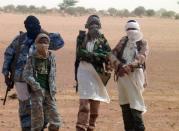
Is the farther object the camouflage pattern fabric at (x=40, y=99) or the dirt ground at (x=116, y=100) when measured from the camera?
the dirt ground at (x=116, y=100)

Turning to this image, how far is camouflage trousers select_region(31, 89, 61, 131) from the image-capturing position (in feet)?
28.9

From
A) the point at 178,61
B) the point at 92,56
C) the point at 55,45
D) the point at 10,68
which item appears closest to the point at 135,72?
the point at 92,56

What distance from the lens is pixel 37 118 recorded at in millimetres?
8820

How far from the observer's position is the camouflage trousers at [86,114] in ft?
31.8

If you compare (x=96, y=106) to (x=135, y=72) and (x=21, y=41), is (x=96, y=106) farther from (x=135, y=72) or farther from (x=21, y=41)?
(x=21, y=41)

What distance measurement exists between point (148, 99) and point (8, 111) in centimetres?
350

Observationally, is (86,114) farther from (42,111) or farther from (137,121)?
(42,111)

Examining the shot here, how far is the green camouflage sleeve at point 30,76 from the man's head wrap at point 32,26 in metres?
0.44

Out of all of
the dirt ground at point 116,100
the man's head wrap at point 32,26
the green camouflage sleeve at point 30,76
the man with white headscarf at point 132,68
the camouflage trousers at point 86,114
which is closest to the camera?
the green camouflage sleeve at point 30,76

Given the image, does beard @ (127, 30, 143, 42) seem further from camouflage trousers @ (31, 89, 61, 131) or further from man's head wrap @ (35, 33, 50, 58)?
camouflage trousers @ (31, 89, 61, 131)

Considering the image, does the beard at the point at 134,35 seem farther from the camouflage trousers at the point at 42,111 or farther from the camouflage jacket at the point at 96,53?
the camouflage trousers at the point at 42,111

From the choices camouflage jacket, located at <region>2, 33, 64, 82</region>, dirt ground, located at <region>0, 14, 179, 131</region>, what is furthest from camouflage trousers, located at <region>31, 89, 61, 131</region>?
dirt ground, located at <region>0, 14, 179, 131</region>

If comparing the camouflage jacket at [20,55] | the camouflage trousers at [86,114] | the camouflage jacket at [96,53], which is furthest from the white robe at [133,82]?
the camouflage jacket at [20,55]

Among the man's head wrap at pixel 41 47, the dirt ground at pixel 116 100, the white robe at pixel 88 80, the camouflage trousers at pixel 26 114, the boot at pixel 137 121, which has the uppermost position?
the man's head wrap at pixel 41 47
